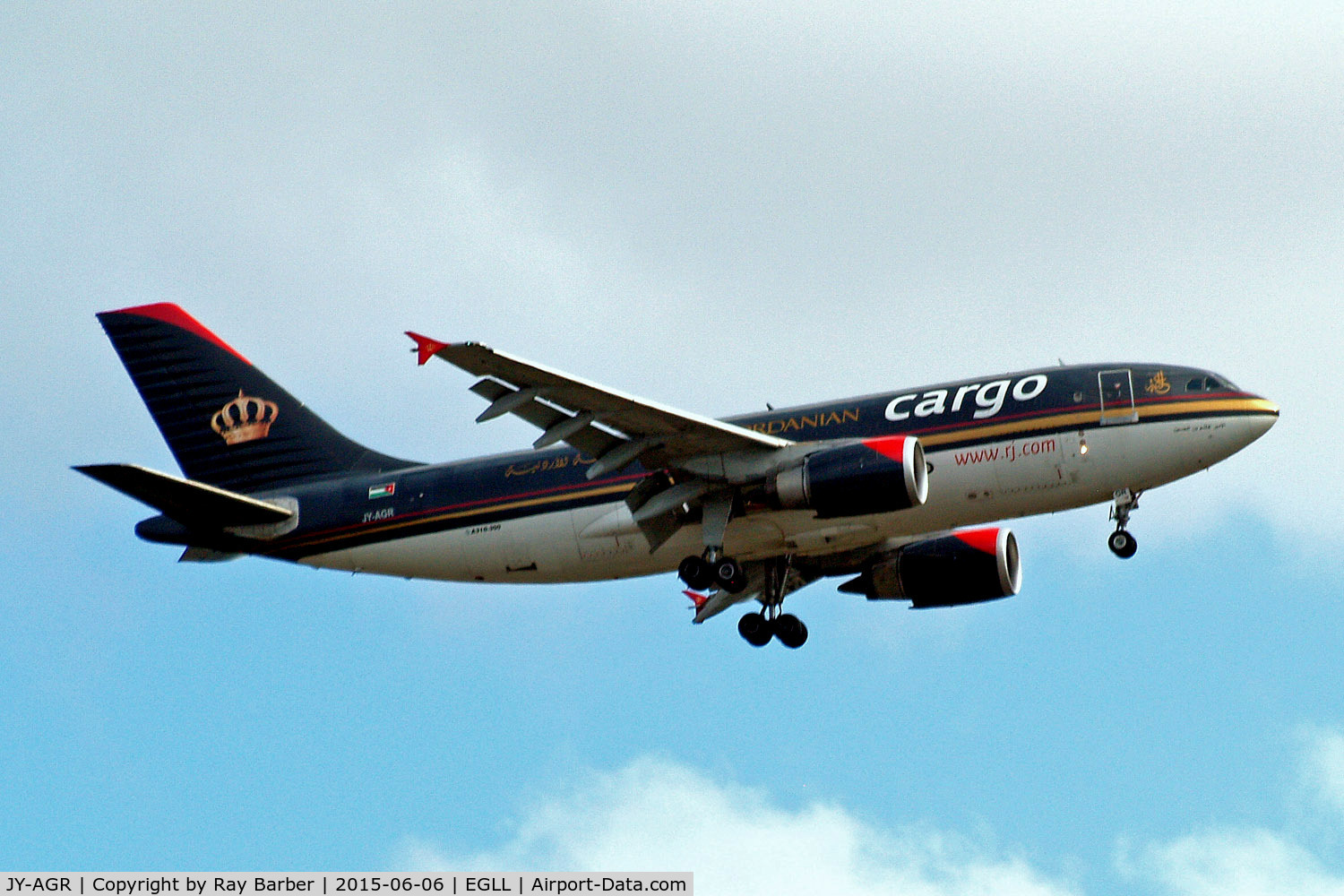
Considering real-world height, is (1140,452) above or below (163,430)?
below

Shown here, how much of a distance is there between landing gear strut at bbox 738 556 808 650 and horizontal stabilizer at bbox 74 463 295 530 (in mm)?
11184

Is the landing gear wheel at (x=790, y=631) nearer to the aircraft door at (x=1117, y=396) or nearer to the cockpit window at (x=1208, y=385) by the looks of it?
the aircraft door at (x=1117, y=396)

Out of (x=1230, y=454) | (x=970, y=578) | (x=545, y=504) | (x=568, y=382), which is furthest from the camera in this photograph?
(x=970, y=578)

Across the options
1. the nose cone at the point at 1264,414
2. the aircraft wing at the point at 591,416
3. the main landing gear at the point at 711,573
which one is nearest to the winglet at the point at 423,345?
the aircraft wing at the point at 591,416

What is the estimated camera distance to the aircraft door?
37.1 meters

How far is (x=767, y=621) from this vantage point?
41.9 metres

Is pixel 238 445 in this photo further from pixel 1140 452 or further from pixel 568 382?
pixel 1140 452

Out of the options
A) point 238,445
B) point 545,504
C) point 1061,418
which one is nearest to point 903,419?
point 1061,418

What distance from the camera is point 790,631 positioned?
4178 cm

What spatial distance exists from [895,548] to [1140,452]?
25.4ft

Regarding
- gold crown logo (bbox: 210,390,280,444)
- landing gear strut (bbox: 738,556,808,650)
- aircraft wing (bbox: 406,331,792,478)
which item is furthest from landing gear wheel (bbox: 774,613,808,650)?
gold crown logo (bbox: 210,390,280,444)

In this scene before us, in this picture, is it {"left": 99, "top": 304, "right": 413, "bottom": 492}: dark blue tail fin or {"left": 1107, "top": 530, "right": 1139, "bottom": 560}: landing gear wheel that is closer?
{"left": 1107, "top": 530, "right": 1139, "bottom": 560}: landing gear wheel

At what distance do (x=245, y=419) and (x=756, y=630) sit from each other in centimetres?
1387

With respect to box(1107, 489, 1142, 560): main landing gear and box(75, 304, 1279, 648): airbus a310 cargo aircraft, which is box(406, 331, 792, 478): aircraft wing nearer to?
box(75, 304, 1279, 648): airbus a310 cargo aircraft
